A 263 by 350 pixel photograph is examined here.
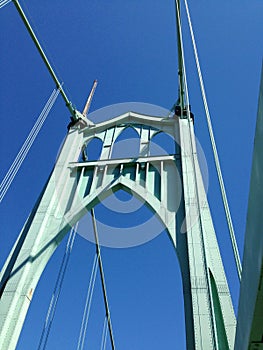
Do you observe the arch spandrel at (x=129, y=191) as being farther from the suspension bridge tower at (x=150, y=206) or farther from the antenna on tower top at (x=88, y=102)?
the antenna on tower top at (x=88, y=102)

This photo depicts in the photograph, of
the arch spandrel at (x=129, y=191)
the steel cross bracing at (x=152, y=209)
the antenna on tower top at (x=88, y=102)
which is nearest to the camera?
the steel cross bracing at (x=152, y=209)

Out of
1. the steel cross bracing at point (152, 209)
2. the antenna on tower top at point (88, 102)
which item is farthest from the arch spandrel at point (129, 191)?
the antenna on tower top at point (88, 102)

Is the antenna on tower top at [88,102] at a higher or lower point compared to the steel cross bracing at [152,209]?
higher

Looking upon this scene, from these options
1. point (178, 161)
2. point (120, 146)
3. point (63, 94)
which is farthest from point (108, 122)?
point (178, 161)

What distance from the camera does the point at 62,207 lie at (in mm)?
4598

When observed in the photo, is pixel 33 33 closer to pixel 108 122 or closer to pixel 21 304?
pixel 108 122

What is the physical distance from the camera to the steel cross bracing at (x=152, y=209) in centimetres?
308

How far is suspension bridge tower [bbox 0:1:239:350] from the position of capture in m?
3.08

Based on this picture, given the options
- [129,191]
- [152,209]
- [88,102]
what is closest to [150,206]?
[152,209]

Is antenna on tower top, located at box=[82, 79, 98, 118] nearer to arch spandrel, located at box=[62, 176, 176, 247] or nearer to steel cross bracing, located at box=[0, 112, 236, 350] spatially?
steel cross bracing, located at box=[0, 112, 236, 350]

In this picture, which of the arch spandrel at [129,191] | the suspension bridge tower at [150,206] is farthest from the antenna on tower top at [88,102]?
the arch spandrel at [129,191]

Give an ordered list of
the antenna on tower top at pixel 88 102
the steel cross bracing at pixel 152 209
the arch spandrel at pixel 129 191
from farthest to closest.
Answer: the antenna on tower top at pixel 88 102, the arch spandrel at pixel 129 191, the steel cross bracing at pixel 152 209

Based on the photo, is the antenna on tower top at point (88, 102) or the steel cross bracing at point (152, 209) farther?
the antenna on tower top at point (88, 102)

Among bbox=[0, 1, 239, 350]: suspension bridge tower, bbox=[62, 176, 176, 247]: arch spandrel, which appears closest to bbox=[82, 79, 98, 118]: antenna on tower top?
bbox=[0, 1, 239, 350]: suspension bridge tower
